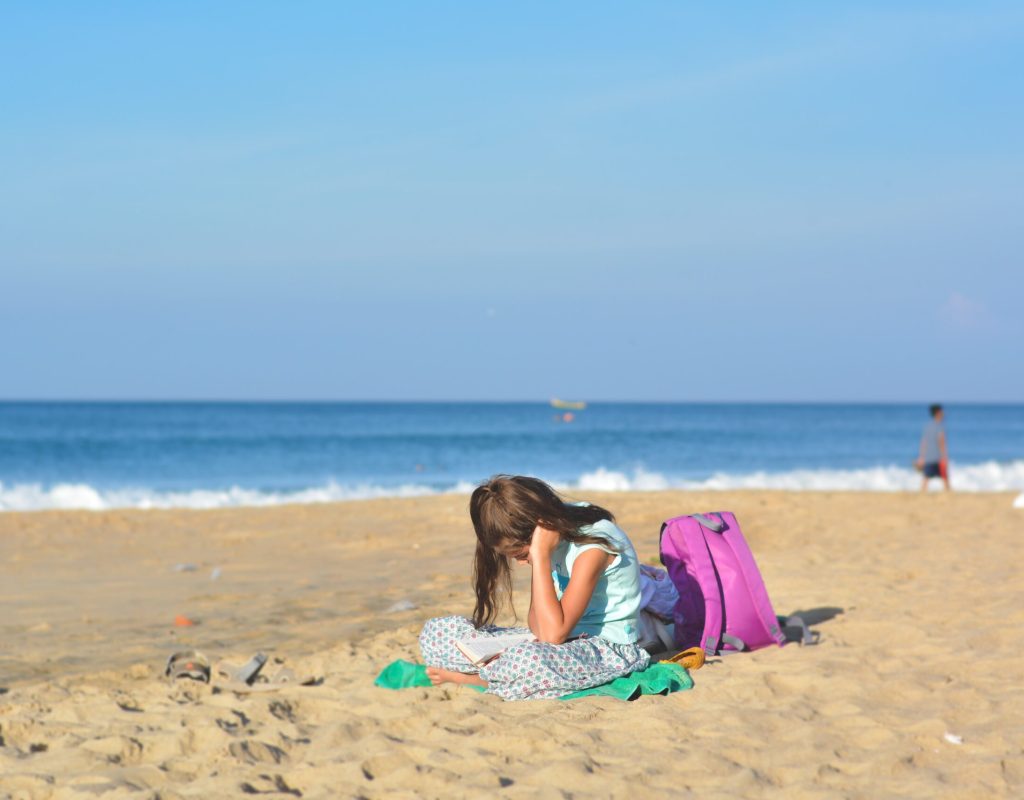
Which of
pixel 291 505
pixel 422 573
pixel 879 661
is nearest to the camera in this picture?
pixel 879 661

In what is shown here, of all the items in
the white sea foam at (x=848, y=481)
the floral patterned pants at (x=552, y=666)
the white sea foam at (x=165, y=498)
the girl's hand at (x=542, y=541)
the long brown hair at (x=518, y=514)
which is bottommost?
the white sea foam at (x=165, y=498)

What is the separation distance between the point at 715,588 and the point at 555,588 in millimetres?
1167

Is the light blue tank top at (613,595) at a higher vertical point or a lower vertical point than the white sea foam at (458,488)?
higher

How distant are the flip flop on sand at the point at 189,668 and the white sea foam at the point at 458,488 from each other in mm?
12114

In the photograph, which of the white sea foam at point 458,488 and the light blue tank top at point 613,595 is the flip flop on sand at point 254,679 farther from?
the white sea foam at point 458,488

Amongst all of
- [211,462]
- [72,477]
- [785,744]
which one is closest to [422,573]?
[785,744]

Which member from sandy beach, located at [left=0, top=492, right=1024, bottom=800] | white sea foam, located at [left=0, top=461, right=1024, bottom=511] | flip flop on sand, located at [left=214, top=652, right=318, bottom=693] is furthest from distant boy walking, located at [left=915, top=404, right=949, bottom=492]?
flip flop on sand, located at [left=214, top=652, right=318, bottom=693]

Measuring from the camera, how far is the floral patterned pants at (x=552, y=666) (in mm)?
4676

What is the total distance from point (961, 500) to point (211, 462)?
87.2 feet

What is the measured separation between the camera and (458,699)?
15.6 ft

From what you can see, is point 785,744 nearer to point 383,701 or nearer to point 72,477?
point 383,701

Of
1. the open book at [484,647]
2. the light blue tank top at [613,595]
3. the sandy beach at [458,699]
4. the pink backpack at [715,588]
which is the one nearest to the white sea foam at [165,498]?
the sandy beach at [458,699]

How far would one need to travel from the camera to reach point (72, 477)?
2948 cm

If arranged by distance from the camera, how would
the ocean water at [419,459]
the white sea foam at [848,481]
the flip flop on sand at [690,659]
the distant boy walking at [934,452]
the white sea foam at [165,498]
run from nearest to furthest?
1. the flip flop on sand at [690,659]
2. the distant boy walking at [934,452]
3. the white sea foam at [165,498]
4. the ocean water at [419,459]
5. the white sea foam at [848,481]
